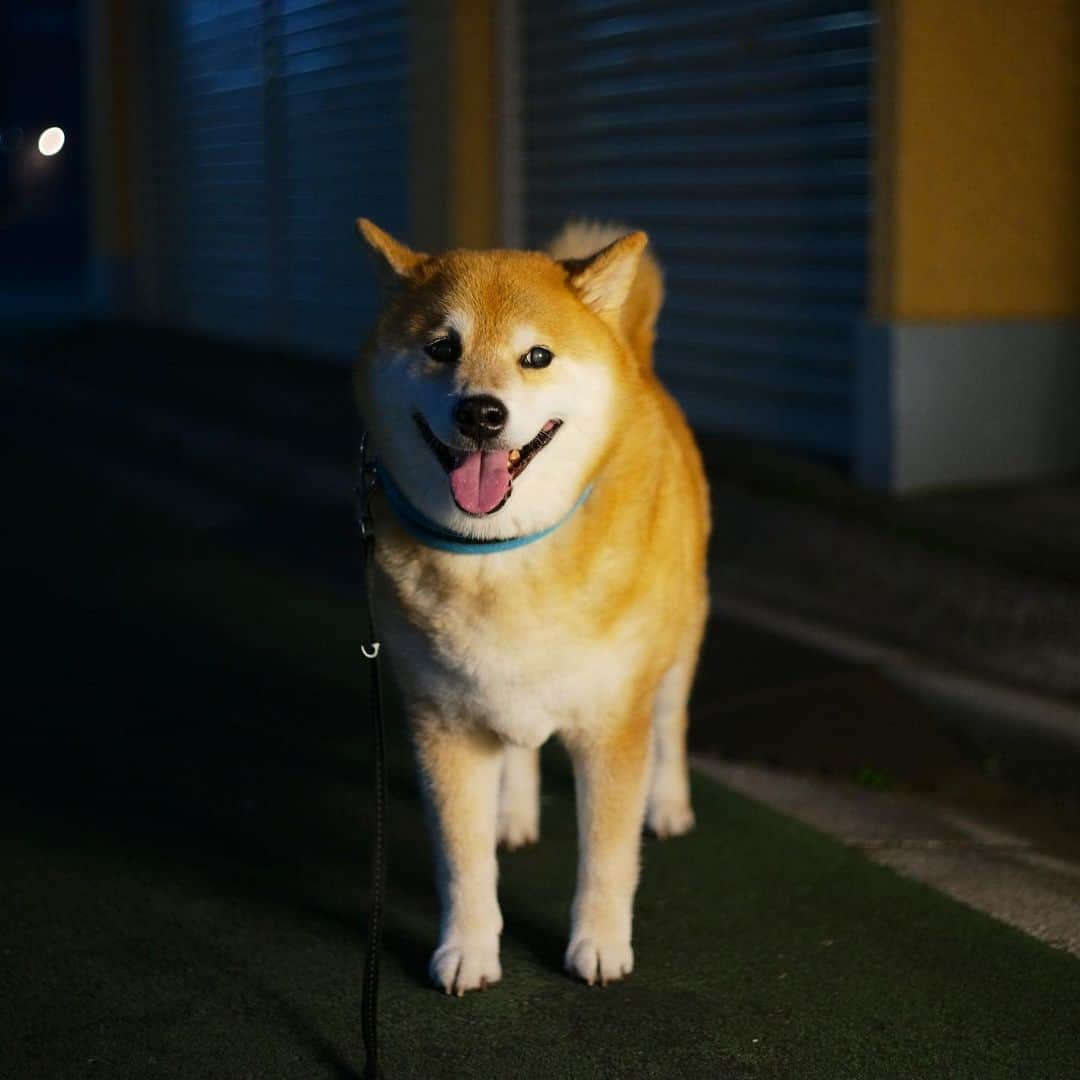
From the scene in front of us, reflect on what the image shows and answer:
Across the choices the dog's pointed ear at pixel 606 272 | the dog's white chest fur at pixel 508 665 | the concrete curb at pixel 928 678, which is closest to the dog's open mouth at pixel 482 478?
the dog's white chest fur at pixel 508 665

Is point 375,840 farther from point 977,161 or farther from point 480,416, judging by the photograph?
point 977,161

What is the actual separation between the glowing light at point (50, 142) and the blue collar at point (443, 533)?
2.75 ft

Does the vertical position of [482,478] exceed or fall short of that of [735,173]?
it falls short

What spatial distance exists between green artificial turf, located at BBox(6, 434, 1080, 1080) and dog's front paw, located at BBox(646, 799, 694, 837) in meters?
0.05

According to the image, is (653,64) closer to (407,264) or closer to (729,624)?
(729,624)

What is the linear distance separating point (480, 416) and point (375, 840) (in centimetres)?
81

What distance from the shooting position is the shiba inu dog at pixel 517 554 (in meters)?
3.01

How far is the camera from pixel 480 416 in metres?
2.87

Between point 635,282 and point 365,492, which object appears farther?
point 635,282

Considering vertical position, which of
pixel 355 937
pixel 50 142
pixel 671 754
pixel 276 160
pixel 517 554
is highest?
pixel 276 160

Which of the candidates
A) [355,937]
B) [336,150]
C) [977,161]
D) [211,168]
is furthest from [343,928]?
[211,168]

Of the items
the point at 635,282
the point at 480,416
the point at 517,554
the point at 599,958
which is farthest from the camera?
the point at 635,282

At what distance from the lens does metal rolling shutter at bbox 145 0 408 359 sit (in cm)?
1183

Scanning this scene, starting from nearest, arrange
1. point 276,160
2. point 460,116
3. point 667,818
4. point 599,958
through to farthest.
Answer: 1. point 599,958
2. point 667,818
3. point 460,116
4. point 276,160
